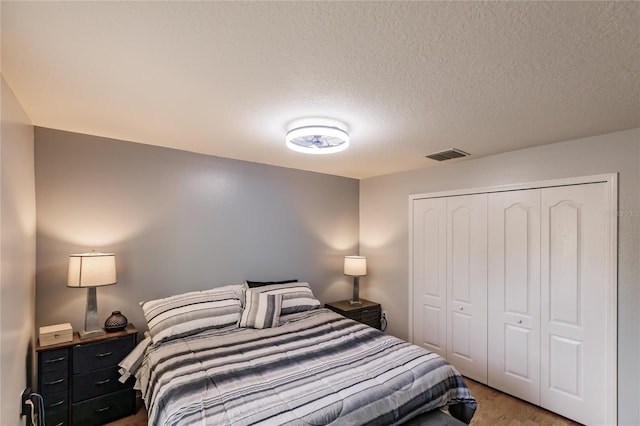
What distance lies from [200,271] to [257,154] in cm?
136

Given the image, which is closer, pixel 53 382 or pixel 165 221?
pixel 53 382

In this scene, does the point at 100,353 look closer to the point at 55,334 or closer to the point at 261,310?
the point at 55,334

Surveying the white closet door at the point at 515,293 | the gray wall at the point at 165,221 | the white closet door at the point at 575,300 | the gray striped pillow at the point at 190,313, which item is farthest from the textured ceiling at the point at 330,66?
the gray striped pillow at the point at 190,313

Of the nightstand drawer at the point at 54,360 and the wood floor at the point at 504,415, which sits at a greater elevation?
the nightstand drawer at the point at 54,360

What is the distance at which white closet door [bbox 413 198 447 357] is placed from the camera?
339cm

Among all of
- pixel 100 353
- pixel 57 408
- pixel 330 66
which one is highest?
pixel 330 66

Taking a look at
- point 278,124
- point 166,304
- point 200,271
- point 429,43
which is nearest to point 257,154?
point 278,124

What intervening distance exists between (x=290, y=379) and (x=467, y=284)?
7.48ft

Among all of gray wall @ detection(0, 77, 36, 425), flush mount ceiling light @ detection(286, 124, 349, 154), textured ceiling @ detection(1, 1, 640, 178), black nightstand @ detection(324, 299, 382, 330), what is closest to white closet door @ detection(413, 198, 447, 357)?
black nightstand @ detection(324, 299, 382, 330)

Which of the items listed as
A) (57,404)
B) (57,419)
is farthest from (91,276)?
(57,419)

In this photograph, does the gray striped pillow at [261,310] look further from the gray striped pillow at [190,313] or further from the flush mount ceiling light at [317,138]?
the flush mount ceiling light at [317,138]

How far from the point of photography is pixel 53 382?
207cm

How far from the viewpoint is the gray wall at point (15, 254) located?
58.3 inches

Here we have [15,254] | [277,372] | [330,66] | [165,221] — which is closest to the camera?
[330,66]
